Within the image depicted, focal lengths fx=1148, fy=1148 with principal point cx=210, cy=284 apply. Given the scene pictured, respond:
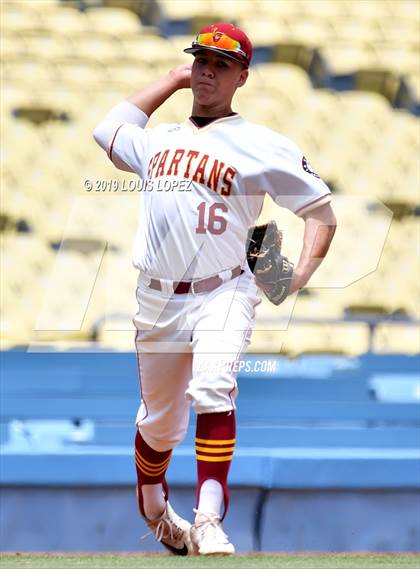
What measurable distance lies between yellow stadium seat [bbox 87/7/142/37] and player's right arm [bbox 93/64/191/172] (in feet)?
15.5

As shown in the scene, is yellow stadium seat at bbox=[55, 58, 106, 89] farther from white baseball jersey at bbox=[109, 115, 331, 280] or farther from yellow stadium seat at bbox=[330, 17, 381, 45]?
white baseball jersey at bbox=[109, 115, 331, 280]

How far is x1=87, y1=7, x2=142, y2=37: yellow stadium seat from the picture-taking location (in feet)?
25.9

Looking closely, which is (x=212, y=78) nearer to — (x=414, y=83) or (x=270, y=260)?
(x=270, y=260)

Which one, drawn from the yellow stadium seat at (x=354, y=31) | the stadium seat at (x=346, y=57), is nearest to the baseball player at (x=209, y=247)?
the stadium seat at (x=346, y=57)

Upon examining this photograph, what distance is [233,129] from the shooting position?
118 inches

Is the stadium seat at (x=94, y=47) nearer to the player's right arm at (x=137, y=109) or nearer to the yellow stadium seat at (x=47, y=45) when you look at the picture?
the yellow stadium seat at (x=47, y=45)

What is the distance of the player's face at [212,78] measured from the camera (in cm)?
300

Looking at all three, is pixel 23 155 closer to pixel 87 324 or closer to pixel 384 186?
pixel 87 324

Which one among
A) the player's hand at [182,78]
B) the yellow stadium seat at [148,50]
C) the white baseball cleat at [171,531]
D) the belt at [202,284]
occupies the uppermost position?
the player's hand at [182,78]

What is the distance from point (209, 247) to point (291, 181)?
267 mm

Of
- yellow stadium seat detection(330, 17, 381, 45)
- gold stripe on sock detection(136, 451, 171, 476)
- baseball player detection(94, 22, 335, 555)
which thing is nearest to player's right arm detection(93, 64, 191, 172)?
baseball player detection(94, 22, 335, 555)

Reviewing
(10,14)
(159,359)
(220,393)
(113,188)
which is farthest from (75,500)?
(10,14)

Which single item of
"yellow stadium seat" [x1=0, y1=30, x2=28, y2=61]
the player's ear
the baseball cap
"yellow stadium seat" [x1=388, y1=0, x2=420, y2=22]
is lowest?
"yellow stadium seat" [x1=0, y1=30, x2=28, y2=61]

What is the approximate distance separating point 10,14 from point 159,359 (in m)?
5.32
